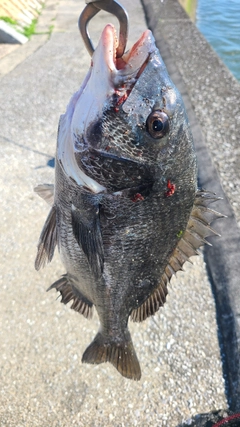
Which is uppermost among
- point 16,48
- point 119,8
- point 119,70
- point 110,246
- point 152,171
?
point 119,8

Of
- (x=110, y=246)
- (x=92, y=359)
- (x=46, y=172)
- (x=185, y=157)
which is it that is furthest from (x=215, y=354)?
(x=46, y=172)

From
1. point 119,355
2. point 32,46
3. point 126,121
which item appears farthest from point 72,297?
point 32,46

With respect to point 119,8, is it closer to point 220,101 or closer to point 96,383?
point 96,383

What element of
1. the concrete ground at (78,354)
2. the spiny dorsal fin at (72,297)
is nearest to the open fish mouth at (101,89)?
the spiny dorsal fin at (72,297)

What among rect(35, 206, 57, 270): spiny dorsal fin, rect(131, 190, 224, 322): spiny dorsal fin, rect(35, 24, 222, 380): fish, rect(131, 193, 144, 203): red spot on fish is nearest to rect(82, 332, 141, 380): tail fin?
rect(35, 24, 222, 380): fish

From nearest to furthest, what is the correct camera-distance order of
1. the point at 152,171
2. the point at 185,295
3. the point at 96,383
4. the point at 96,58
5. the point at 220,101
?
the point at 96,58
the point at 152,171
the point at 96,383
the point at 185,295
the point at 220,101

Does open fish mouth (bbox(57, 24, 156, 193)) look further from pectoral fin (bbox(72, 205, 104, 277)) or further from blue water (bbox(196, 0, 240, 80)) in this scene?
blue water (bbox(196, 0, 240, 80))
